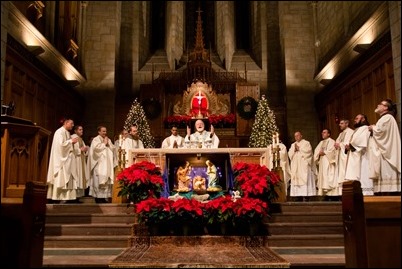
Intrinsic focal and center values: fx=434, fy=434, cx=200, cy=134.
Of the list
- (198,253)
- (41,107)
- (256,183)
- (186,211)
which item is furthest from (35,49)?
(198,253)

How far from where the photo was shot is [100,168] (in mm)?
9320

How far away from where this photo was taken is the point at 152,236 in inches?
253

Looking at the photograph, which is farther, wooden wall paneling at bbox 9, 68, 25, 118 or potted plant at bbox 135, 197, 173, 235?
wooden wall paneling at bbox 9, 68, 25, 118

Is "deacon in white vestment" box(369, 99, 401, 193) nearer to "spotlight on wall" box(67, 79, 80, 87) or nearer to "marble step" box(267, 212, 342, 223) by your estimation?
"marble step" box(267, 212, 342, 223)

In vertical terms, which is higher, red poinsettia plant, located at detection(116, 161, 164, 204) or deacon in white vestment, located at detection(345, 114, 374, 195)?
deacon in white vestment, located at detection(345, 114, 374, 195)

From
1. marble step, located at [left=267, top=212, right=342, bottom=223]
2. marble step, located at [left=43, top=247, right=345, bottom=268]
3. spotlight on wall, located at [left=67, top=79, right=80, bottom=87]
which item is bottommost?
marble step, located at [left=43, top=247, right=345, bottom=268]

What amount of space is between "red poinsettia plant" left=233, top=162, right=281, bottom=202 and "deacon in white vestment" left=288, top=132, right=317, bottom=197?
11.0ft

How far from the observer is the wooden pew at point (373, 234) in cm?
338

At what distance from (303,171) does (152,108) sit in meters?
5.75

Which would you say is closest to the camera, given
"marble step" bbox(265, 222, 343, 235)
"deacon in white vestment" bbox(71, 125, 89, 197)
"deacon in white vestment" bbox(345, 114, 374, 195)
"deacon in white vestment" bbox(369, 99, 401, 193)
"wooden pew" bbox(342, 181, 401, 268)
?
"wooden pew" bbox(342, 181, 401, 268)

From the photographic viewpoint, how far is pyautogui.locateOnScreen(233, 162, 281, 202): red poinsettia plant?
676 cm

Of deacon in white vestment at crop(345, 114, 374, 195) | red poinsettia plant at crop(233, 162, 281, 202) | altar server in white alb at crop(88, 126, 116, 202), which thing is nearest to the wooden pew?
red poinsettia plant at crop(233, 162, 281, 202)

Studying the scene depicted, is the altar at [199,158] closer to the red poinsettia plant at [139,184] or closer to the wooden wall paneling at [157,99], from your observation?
the red poinsettia plant at [139,184]

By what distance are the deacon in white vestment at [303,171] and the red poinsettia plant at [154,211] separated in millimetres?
4734
